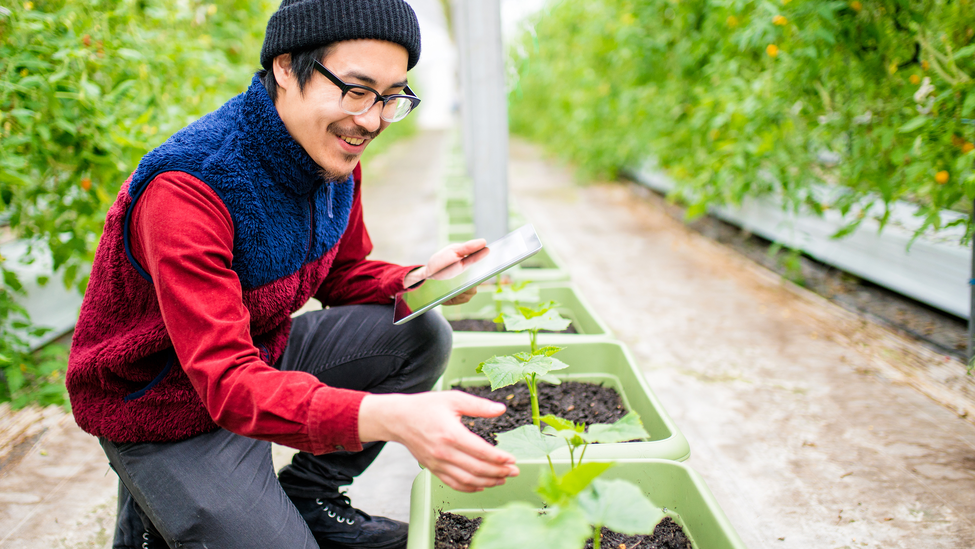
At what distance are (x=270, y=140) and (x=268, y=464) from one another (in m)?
0.56

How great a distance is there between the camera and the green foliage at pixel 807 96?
66.9 inches

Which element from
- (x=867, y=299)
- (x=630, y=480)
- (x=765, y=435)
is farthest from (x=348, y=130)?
(x=867, y=299)

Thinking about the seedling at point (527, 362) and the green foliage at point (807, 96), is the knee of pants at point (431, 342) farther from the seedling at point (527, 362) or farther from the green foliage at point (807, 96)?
the green foliage at point (807, 96)

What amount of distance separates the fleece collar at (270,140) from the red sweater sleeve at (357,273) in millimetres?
329

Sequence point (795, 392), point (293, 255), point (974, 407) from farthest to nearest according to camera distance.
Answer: point (795, 392)
point (974, 407)
point (293, 255)

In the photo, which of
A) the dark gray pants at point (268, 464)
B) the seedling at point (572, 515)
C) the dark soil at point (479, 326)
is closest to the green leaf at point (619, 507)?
the seedling at point (572, 515)

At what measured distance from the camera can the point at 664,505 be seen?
103cm

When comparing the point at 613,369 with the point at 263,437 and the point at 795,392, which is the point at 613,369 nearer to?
the point at 795,392

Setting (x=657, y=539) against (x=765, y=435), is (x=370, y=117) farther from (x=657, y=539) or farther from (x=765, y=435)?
(x=765, y=435)

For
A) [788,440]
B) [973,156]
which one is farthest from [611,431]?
[973,156]

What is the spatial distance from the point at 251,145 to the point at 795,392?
5.69ft

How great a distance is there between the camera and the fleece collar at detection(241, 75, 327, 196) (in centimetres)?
100

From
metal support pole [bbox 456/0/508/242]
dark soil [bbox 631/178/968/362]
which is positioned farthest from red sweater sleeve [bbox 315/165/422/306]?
dark soil [bbox 631/178/968/362]

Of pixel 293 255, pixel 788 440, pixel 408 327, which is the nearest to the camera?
pixel 293 255
